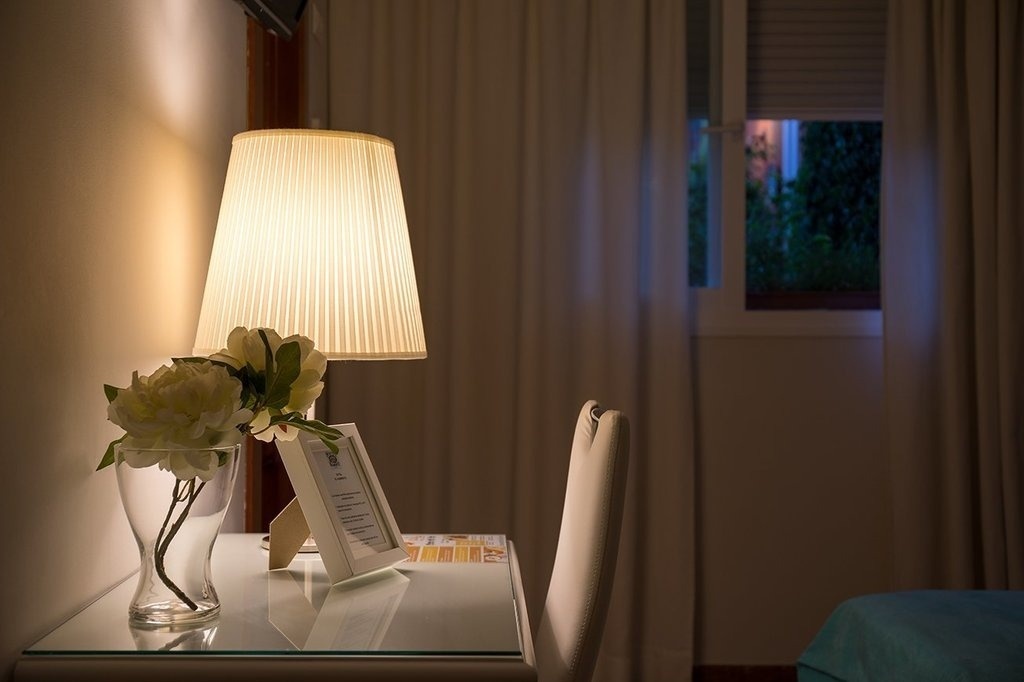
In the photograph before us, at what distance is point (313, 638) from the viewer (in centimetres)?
116

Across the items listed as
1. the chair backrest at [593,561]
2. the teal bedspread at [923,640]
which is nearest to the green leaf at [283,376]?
the chair backrest at [593,561]

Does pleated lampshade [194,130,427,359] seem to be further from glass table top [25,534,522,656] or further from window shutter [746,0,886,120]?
window shutter [746,0,886,120]

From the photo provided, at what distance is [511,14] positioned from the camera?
3.07 meters

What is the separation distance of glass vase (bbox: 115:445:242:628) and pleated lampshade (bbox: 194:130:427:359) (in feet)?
Answer: 1.09

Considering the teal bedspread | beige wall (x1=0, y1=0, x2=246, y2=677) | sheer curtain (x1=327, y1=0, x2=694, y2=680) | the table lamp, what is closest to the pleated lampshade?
the table lamp

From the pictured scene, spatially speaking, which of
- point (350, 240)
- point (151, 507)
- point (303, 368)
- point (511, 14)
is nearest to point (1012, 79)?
point (511, 14)

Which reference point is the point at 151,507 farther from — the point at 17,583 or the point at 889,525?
the point at 889,525

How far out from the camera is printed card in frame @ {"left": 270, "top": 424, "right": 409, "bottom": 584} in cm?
142

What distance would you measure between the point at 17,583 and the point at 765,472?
95.5 inches

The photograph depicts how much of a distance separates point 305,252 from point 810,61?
2237mm

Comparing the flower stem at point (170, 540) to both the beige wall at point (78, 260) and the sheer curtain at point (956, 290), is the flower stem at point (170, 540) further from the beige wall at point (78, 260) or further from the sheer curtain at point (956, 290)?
the sheer curtain at point (956, 290)

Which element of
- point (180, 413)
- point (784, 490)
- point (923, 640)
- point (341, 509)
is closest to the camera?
point (180, 413)

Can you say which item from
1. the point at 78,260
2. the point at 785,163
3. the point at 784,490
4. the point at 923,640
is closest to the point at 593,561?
the point at 78,260

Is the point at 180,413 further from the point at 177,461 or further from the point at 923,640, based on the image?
the point at 923,640
